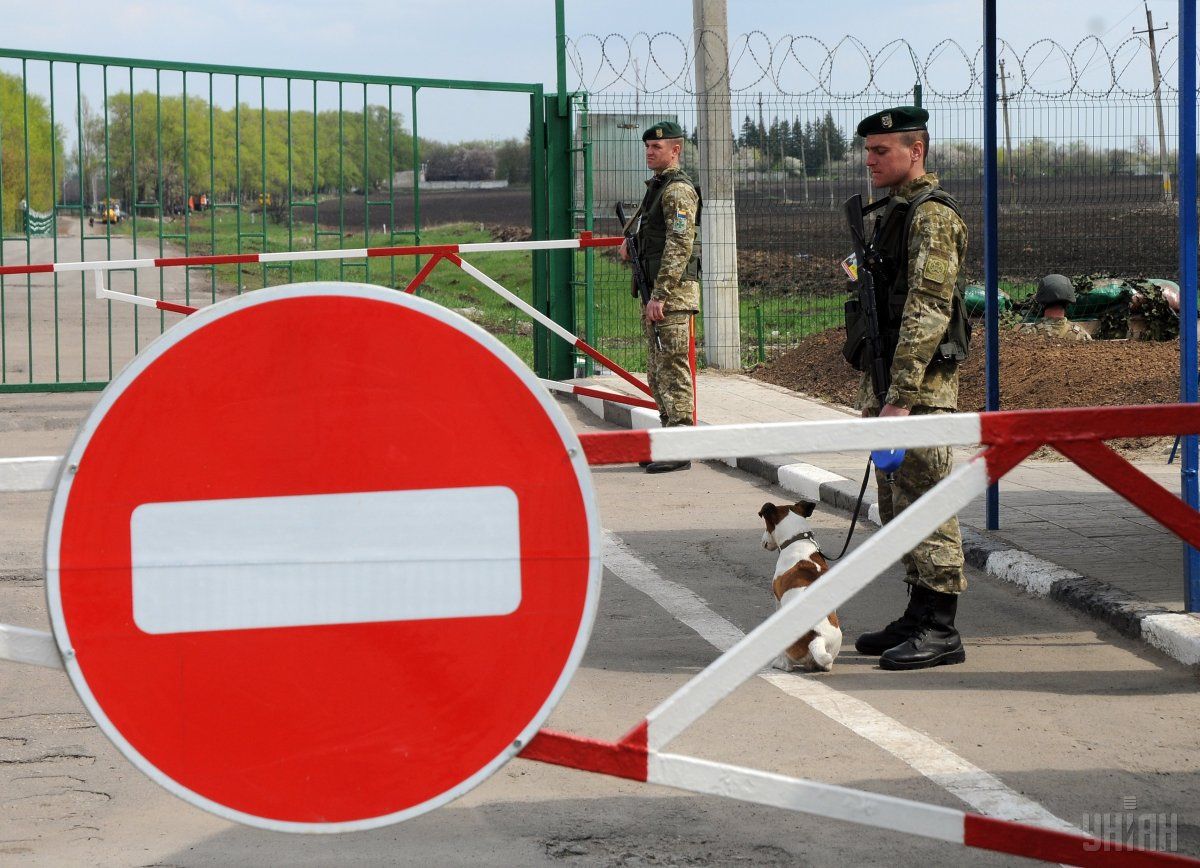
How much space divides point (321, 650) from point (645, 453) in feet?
2.22

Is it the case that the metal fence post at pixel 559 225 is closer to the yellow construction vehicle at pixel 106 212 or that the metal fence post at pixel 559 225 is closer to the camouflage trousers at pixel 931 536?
the yellow construction vehicle at pixel 106 212

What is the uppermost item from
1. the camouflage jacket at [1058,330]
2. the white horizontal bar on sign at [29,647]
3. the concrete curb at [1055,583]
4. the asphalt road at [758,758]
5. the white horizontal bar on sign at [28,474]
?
the camouflage jacket at [1058,330]

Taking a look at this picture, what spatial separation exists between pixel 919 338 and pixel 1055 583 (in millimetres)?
1595

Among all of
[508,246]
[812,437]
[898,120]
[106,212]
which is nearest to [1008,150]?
[508,246]

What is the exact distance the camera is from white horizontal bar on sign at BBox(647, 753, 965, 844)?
2709mm

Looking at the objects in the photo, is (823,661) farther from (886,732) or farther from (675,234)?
(675,234)

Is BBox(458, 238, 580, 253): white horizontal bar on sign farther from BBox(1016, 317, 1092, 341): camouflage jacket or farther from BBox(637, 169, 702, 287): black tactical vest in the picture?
BBox(1016, 317, 1092, 341): camouflage jacket

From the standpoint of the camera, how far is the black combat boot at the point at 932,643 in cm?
518

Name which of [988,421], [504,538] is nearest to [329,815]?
[504,538]

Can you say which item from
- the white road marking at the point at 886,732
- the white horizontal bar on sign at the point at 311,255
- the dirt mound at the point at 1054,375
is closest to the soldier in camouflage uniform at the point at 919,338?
the white road marking at the point at 886,732

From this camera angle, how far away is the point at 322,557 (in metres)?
2.55

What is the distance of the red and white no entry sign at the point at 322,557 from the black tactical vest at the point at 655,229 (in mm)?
6924

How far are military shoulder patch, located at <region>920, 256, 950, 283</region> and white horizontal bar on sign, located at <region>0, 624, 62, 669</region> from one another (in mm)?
3326

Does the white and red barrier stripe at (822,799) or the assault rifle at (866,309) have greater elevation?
the assault rifle at (866,309)
